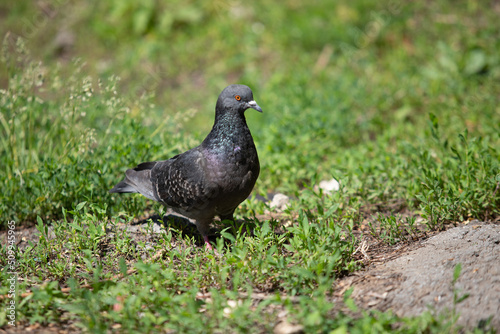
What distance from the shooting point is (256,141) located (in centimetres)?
557

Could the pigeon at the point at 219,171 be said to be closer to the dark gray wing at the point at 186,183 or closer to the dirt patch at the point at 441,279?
the dark gray wing at the point at 186,183

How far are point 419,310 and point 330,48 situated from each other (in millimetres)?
6116

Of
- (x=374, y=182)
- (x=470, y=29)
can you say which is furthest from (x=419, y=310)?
(x=470, y=29)

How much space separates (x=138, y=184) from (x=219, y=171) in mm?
881

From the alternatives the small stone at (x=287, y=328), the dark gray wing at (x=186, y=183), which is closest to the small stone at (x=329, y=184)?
the dark gray wing at (x=186, y=183)

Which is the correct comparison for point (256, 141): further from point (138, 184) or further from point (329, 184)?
point (138, 184)

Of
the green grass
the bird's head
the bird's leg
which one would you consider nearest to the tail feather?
the green grass

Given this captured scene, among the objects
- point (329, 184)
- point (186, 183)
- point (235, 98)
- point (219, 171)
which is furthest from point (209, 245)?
point (329, 184)

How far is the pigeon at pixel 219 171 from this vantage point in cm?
340

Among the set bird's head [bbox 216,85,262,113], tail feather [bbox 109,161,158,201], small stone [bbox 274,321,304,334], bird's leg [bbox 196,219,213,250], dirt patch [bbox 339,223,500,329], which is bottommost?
dirt patch [bbox 339,223,500,329]

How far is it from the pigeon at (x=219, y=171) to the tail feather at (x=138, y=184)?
15 centimetres

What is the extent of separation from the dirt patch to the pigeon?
107 centimetres

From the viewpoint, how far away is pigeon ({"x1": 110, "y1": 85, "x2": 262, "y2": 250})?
11.1ft

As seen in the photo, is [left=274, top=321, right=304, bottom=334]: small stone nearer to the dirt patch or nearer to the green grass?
the green grass
